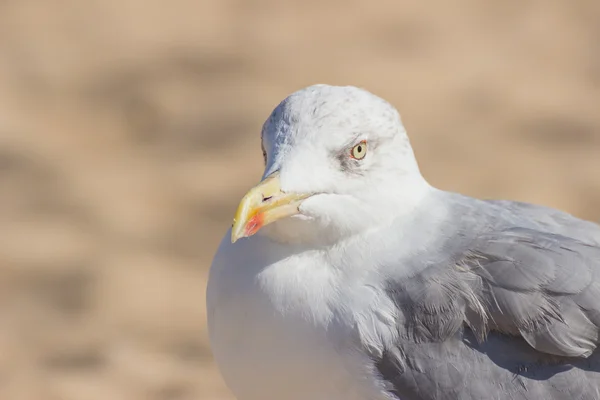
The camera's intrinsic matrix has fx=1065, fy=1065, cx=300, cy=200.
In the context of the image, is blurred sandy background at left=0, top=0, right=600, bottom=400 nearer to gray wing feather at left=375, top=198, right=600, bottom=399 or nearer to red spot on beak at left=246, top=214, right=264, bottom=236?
gray wing feather at left=375, top=198, right=600, bottom=399

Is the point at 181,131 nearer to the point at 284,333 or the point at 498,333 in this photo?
the point at 284,333

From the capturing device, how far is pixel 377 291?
2314 millimetres

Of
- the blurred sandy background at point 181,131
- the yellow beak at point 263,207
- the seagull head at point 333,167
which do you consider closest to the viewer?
the yellow beak at point 263,207

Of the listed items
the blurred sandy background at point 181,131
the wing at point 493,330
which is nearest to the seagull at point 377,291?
the wing at point 493,330

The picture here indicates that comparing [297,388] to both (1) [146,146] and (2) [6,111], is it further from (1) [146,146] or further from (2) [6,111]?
(2) [6,111]

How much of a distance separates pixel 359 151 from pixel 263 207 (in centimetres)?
31

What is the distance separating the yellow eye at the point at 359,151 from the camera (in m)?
2.34

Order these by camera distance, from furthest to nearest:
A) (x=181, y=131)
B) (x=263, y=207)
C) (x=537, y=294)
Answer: (x=181, y=131) < (x=537, y=294) < (x=263, y=207)

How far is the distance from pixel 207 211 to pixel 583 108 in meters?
1.95

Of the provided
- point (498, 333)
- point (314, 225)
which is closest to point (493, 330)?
point (498, 333)

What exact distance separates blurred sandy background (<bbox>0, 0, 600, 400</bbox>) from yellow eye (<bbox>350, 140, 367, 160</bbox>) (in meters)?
1.46

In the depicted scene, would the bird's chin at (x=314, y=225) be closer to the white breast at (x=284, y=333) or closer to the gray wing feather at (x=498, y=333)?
the white breast at (x=284, y=333)

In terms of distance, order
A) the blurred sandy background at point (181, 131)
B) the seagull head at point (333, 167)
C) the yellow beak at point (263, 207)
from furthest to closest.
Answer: the blurred sandy background at point (181, 131) < the seagull head at point (333, 167) < the yellow beak at point (263, 207)

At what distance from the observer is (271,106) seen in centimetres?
503
